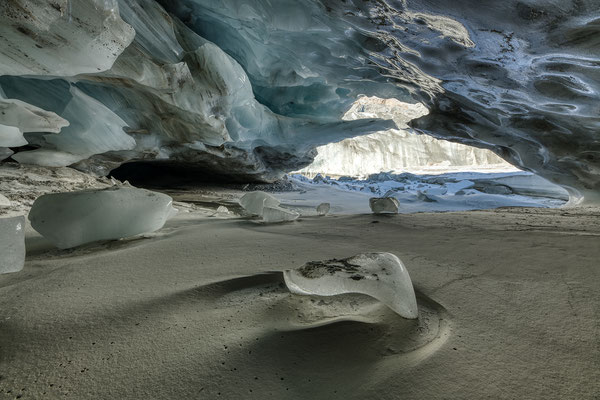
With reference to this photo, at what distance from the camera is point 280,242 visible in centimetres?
157

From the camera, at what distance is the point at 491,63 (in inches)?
117

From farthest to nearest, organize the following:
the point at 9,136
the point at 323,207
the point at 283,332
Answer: the point at 323,207, the point at 9,136, the point at 283,332

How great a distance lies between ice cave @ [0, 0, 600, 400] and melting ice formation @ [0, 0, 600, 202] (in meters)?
0.02

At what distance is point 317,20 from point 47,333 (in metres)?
3.45

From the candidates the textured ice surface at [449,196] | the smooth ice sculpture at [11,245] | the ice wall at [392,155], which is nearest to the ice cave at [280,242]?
the smooth ice sculpture at [11,245]

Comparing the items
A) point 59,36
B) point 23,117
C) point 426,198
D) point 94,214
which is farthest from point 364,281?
point 426,198

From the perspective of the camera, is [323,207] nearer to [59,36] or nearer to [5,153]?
[59,36]

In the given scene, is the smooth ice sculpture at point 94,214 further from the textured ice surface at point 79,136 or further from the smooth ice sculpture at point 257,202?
the textured ice surface at point 79,136

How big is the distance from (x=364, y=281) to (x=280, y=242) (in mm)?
883

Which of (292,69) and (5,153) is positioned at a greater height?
(292,69)

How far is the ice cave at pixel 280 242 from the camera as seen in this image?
55cm

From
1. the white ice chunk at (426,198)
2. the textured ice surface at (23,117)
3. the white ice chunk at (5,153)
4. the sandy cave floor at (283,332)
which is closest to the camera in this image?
the sandy cave floor at (283,332)

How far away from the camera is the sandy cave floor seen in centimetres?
50

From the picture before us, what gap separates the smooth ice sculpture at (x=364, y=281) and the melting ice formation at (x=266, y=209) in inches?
65.3
